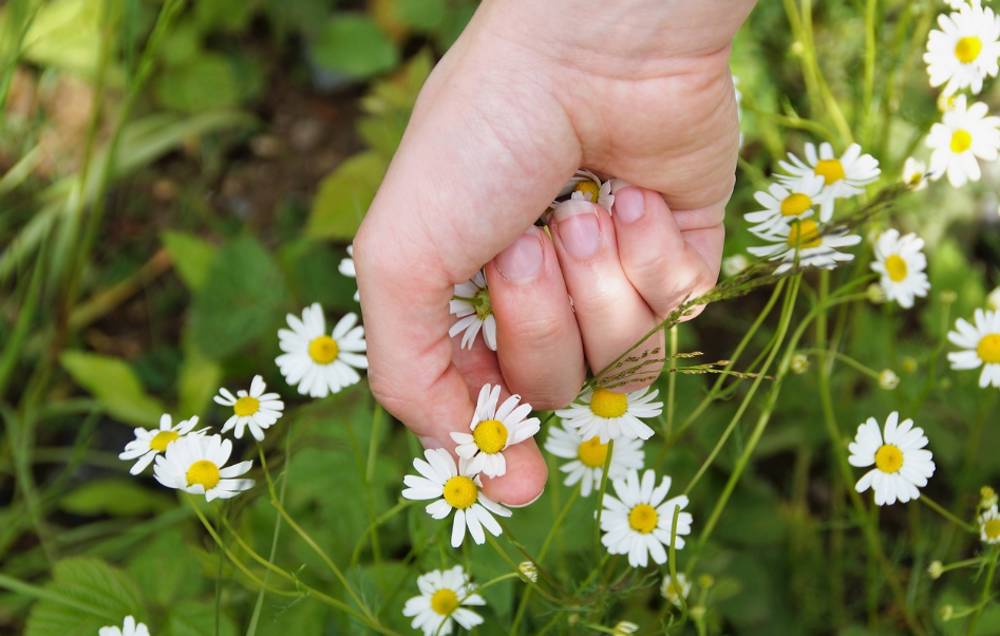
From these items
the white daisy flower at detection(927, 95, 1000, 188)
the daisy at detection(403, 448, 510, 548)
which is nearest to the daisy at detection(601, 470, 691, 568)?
the daisy at detection(403, 448, 510, 548)

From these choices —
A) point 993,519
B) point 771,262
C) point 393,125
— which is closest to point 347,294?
point 393,125

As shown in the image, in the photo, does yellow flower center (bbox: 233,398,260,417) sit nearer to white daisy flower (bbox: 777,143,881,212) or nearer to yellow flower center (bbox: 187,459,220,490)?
yellow flower center (bbox: 187,459,220,490)

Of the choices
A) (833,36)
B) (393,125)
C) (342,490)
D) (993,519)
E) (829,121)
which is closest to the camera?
(993,519)

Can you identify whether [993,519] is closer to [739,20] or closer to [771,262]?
[771,262]

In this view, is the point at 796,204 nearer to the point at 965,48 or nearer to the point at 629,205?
the point at 629,205

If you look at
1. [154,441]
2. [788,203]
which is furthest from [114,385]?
[788,203]

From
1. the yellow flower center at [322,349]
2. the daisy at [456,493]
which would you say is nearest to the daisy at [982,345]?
the daisy at [456,493]
